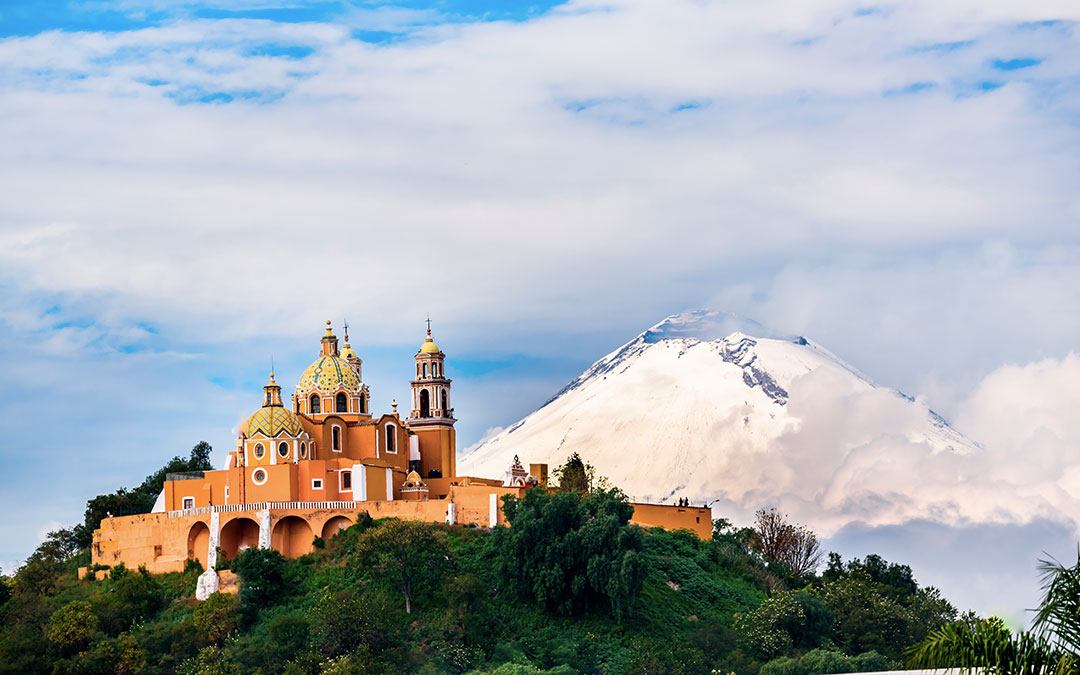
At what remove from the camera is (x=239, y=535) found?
2325 inches

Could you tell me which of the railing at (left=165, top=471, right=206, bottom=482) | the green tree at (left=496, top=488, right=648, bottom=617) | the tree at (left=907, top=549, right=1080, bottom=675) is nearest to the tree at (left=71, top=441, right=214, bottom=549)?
the railing at (left=165, top=471, right=206, bottom=482)

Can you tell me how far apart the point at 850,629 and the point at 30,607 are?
107ft

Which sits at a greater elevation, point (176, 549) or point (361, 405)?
point (361, 405)

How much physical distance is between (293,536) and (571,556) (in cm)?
1218

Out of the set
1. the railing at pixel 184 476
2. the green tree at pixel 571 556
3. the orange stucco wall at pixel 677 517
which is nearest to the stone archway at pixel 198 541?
the railing at pixel 184 476

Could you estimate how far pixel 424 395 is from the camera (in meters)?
65.8

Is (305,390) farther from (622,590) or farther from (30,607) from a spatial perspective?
(622,590)

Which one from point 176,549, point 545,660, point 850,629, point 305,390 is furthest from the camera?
point 305,390

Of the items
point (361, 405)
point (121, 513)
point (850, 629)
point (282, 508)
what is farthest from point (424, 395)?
point (850, 629)

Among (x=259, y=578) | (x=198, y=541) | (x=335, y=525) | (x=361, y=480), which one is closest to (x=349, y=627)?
(x=259, y=578)

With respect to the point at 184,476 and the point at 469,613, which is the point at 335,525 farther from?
the point at 184,476

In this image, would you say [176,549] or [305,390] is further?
[305,390]

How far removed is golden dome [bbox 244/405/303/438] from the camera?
2328 inches

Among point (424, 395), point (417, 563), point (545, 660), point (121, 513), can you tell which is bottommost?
point (545, 660)
